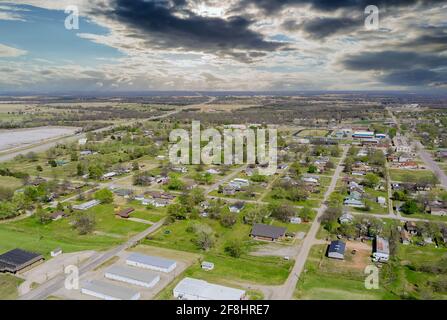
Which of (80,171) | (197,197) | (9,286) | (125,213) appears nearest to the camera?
(9,286)

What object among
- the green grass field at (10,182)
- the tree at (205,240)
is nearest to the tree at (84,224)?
the tree at (205,240)

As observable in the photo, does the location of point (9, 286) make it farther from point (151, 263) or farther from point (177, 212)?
point (177, 212)

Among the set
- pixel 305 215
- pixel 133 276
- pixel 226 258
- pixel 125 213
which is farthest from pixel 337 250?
pixel 125 213

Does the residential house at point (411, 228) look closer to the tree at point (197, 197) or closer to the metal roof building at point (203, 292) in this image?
the metal roof building at point (203, 292)

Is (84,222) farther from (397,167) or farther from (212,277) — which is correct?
(397,167)

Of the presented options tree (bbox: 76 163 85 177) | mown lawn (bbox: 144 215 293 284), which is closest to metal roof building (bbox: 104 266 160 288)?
mown lawn (bbox: 144 215 293 284)

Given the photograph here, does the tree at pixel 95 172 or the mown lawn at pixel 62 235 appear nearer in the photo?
the mown lawn at pixel 62 235
